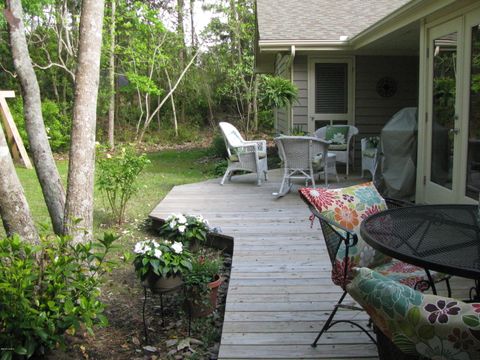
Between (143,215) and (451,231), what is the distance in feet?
13.7

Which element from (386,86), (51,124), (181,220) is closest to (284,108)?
(386,86)

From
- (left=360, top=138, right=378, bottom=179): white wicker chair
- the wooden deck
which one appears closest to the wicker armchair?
the wooden deck

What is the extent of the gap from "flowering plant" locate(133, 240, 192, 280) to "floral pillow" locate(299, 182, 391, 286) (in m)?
0.88

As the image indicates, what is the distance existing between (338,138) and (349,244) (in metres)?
5.68

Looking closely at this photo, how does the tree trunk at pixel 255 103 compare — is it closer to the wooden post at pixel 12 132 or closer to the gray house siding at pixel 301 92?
the gray house siding at pixel 301 92

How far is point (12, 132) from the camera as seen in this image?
33.0 feet

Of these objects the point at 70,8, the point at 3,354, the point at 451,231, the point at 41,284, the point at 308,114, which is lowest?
the point at 3,354

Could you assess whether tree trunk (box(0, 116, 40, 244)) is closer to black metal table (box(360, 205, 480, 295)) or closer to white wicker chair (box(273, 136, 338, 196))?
black metal table (box(360, 205, 480, 295))

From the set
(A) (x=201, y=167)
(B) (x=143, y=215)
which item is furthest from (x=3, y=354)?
(A) (x=201, y=167)

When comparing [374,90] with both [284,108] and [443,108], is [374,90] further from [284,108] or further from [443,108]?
[443,108]

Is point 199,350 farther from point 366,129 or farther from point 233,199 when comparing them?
point 366,129

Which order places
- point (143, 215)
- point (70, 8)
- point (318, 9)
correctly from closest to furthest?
point (143, 215), point (318, 9), point (70, 8)

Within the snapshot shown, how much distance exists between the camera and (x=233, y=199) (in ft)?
20.8

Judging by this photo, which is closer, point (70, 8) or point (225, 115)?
point (70, 8)
